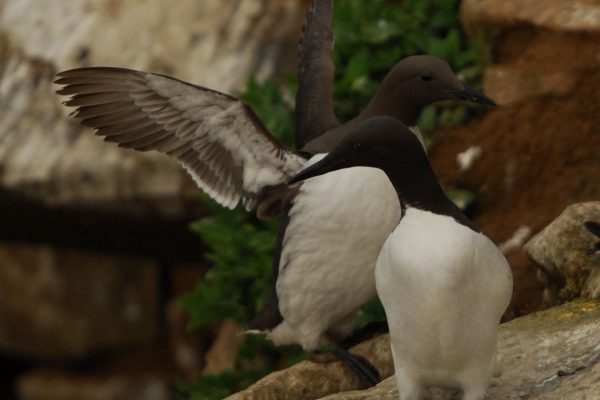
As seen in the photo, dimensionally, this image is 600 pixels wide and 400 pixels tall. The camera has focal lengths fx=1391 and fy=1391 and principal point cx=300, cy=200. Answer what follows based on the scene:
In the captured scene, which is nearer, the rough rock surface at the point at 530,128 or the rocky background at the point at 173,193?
the rocky background at the point at 173,193

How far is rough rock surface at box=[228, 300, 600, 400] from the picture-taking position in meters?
4.98

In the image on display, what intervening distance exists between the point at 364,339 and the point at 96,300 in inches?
200

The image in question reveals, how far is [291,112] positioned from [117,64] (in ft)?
6.19

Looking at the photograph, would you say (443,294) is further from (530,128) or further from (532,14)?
(532,14)

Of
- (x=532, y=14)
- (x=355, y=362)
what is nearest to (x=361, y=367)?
(x=355, y=362)

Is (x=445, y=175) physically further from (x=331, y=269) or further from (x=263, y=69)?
(x=263, y=69)

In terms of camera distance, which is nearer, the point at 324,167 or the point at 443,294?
the point at 443,294

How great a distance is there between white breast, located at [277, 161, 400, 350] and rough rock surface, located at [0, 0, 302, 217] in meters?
3.07

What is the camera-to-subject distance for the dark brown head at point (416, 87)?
6.39m

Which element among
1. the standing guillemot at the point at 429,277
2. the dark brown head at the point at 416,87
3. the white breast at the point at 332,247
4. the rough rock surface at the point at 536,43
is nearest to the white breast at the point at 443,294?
the standing guillemot at the point at 429,277

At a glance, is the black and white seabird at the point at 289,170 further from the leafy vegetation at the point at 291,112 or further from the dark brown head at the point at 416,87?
the leafy vegetation at the point at 291,112

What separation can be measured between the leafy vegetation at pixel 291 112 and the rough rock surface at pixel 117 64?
3.84 feet

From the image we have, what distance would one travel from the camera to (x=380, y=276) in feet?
16.0

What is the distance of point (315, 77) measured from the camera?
7594 mm
